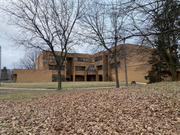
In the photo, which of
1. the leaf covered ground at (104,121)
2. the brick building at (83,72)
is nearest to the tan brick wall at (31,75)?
the brick building at (83,72)

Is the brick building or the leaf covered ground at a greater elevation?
the brick building

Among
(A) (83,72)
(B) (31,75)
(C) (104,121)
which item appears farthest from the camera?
(A) (83,72)

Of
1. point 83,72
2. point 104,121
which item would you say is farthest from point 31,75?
point 104,121

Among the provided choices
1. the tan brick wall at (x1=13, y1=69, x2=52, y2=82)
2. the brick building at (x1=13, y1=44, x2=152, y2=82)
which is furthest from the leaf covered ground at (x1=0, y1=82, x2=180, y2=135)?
the tan brick wall at (x1=13, y1=69, x2=52, y2=82)

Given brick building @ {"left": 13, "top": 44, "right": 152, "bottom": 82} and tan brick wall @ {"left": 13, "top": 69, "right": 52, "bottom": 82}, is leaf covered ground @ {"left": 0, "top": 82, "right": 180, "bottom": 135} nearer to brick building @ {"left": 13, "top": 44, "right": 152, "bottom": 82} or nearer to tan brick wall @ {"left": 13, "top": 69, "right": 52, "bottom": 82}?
brick building @ {"left": 13, "top": 44, "right": 152, "bottom": 82}

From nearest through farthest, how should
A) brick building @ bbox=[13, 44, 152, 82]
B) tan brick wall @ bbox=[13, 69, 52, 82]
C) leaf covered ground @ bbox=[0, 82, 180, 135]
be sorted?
leaf covered ground @ bbox=[0, 82, 180, 135] → brick building @ bbox=[13, 44, 152, 82] → tan brick wall @ bbox=[13, 69, 52, 82]

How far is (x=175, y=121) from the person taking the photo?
3758mm

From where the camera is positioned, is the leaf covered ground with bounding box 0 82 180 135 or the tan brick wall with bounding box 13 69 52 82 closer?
the leaf covered ground with bounding box 0 82 180 135

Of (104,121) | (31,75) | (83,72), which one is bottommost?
(104,121)

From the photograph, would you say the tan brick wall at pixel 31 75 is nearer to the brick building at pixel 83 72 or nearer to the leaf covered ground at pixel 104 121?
the brick building at pixel 83 72

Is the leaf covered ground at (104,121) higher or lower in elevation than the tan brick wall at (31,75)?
lower

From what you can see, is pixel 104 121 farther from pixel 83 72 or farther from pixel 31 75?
pixel 83 72

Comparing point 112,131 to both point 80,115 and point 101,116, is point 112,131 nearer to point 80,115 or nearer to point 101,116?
point 101,116

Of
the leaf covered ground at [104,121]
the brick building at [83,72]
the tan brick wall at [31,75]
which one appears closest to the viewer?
the leaf covered ground at [104,121]
